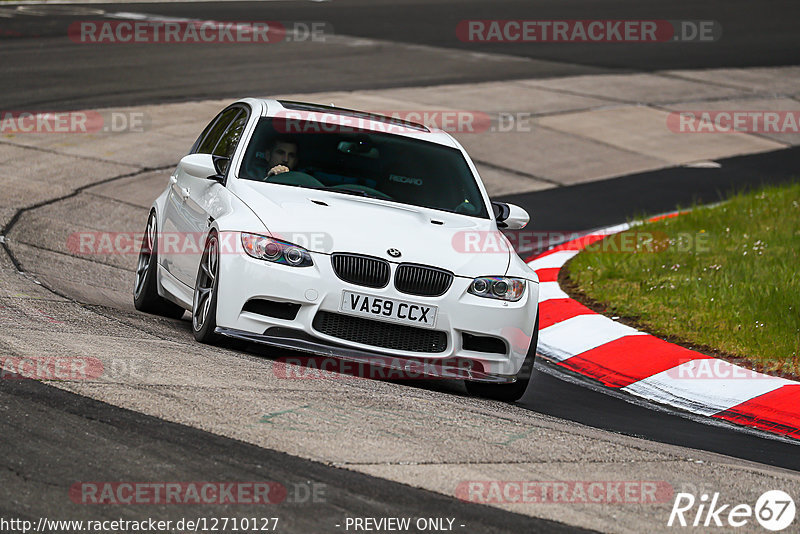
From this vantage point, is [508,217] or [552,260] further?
[552,260]

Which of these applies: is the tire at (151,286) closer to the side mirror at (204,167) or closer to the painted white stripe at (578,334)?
the side mirror at (204,167)

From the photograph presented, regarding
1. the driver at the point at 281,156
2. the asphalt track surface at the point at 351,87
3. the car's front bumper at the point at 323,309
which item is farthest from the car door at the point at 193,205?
the asphalt track surface at the point at 351,87

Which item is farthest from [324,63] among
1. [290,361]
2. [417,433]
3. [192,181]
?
[417,433]

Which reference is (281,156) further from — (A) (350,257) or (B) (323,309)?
(B) (323,309)

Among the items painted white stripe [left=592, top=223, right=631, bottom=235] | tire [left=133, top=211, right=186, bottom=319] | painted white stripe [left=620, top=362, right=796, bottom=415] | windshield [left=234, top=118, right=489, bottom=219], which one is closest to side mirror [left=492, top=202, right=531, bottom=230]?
windshield [left=234, top=118, right=489, bottom=219]

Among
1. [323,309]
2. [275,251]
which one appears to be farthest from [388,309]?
[275,251]

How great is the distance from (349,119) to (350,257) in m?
1.87

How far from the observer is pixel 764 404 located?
300 inches

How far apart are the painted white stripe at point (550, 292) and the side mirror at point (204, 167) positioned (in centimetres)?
336

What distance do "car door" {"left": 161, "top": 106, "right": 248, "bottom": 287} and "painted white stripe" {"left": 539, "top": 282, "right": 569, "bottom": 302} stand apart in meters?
3.07

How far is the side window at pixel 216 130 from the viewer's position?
880 cm

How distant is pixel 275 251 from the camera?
22.7 ft

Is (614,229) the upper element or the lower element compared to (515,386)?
lower

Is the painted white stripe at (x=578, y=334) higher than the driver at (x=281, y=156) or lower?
lower
